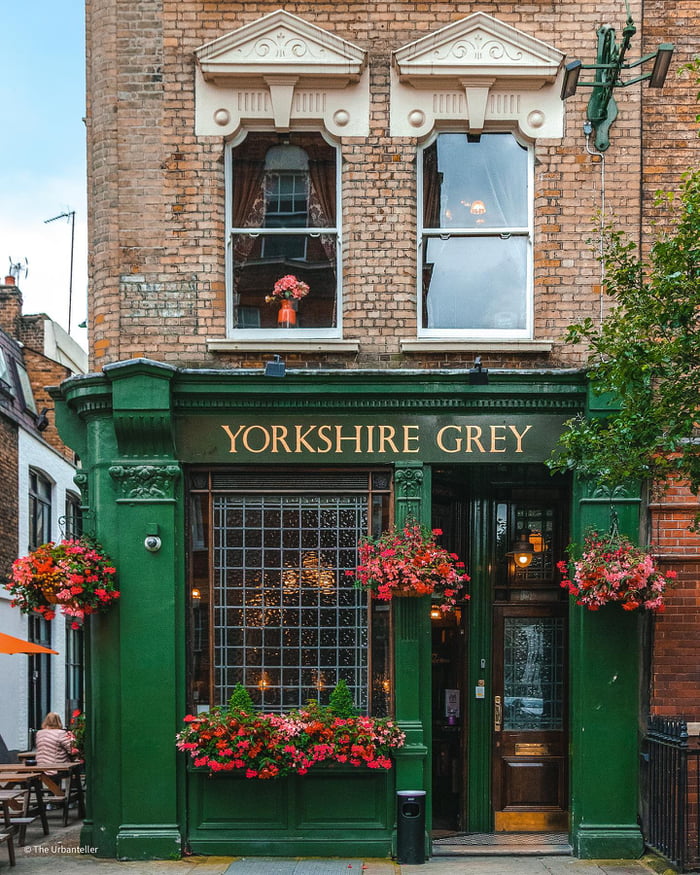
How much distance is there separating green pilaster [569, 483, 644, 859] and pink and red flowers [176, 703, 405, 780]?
183cm

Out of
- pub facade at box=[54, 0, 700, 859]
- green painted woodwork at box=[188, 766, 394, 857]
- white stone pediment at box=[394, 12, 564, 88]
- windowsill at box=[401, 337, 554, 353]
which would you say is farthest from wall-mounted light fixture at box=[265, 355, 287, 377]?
green painted woodwork at box=[188, 766, 394, 857]

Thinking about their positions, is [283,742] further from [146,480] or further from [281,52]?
[281,52]

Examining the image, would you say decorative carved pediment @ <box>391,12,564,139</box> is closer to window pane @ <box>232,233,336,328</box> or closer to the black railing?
window pane @ <box>232,233,336,328</box>

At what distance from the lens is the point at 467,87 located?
1020 cm

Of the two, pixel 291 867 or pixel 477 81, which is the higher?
pixel 477 81

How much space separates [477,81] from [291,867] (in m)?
7.79

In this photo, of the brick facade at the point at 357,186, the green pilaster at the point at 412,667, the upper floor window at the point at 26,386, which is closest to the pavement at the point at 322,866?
the green pilaster at the point at 412,667

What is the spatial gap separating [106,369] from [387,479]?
117 inches

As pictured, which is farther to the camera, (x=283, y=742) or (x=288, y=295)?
(x=288, y=295)

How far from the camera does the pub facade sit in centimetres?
980

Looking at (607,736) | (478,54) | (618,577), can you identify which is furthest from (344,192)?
(607,736)

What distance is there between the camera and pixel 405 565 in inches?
375

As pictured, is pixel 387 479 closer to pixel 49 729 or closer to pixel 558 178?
pixel 558 178

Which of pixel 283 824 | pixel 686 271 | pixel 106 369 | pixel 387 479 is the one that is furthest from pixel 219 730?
pixel 686 271
